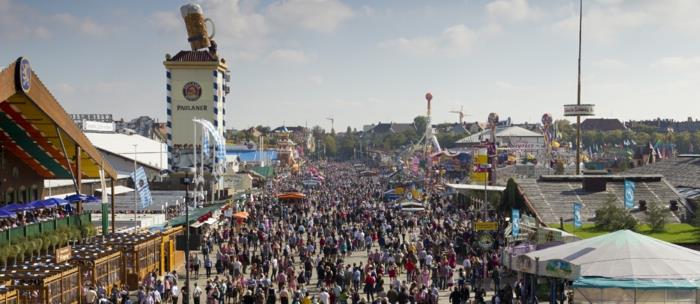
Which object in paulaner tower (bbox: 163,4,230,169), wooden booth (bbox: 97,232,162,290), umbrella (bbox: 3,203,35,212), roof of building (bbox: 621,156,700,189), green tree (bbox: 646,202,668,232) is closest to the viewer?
umbrella (bbox: 3,203,35,212)

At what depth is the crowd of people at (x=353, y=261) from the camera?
2563 cm

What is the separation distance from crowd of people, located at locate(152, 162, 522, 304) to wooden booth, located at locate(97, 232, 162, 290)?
6.14 ft

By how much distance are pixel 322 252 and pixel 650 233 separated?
13.8 metres

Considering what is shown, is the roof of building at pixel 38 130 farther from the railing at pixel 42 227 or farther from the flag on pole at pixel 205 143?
the flag on pole at pixel 205 143

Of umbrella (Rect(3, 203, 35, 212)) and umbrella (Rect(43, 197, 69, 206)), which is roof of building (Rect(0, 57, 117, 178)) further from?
umbrella (Rect(3, 203, 35, 212))

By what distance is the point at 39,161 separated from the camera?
115 feet

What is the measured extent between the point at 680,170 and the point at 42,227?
140 ft

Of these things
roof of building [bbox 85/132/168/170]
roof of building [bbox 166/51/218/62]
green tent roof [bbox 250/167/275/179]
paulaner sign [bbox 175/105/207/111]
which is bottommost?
green tent roof [bbox 250/167/275/179]

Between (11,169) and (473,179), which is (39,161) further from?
(473,179)

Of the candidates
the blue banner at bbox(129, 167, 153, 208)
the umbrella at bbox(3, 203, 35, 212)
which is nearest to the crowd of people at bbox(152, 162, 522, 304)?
the blue banner at bbox(129, 167, 153, 208)

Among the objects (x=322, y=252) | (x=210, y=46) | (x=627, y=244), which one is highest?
(x=210, y=46)

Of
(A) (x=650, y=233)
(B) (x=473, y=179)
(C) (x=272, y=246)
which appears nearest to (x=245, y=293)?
(C) (x=272, y=246)

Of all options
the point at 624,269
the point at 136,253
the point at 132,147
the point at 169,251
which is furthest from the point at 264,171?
the point at 624,269

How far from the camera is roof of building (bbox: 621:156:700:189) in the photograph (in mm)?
52406
